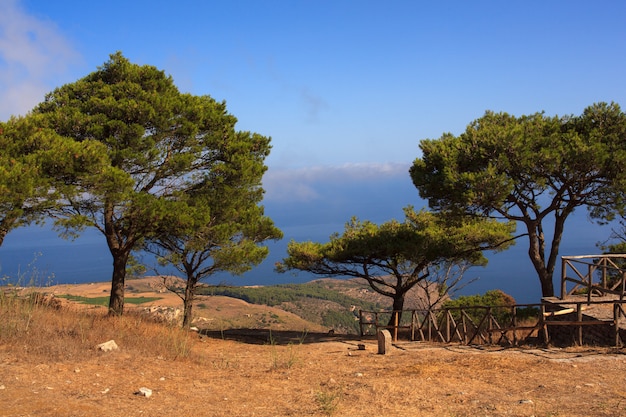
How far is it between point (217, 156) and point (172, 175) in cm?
165

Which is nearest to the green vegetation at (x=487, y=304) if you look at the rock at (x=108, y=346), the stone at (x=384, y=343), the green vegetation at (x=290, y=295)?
the stone at (x=384, y=343)

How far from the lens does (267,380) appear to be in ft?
24.9

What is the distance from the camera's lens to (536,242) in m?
15.8

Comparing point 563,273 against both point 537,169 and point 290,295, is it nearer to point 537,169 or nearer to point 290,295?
point 537,169

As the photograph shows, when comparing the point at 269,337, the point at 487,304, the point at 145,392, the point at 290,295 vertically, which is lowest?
the point at 290,295

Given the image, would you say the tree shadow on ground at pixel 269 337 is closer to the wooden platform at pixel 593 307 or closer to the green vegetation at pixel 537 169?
the green vegetation at pixel 537 169

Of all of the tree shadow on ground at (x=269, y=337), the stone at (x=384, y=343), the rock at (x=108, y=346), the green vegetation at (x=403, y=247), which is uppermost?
the green vegetation at (x=403, y=247)

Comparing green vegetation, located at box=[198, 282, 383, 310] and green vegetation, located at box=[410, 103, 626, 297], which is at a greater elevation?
green vegetation, located at box=[410, 103, 626, 297]

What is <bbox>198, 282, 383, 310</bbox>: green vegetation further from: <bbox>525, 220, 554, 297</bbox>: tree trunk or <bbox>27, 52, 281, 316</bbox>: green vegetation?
<bbox>525, 220, 554, 297</bbox>: tree trunk

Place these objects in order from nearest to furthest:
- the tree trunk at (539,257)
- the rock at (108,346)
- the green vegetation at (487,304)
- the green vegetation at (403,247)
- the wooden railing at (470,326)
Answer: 1. the rock at (108,346)
2. the wooden railing at (470,326)
3. the tree trunk at (539,257)
4. the green vegetation at (403,247)
5. the green vegetation at (487,304)

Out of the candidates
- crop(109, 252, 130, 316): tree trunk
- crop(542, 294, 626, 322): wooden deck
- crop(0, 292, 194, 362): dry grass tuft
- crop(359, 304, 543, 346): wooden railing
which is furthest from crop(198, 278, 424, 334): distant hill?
crop(0, 292, 194, 362): dry grass tuft

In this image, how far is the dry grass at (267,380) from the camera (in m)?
5.71

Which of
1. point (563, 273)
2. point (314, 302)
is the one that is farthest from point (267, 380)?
point (314, 302)

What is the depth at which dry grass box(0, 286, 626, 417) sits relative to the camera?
5.71 metres
